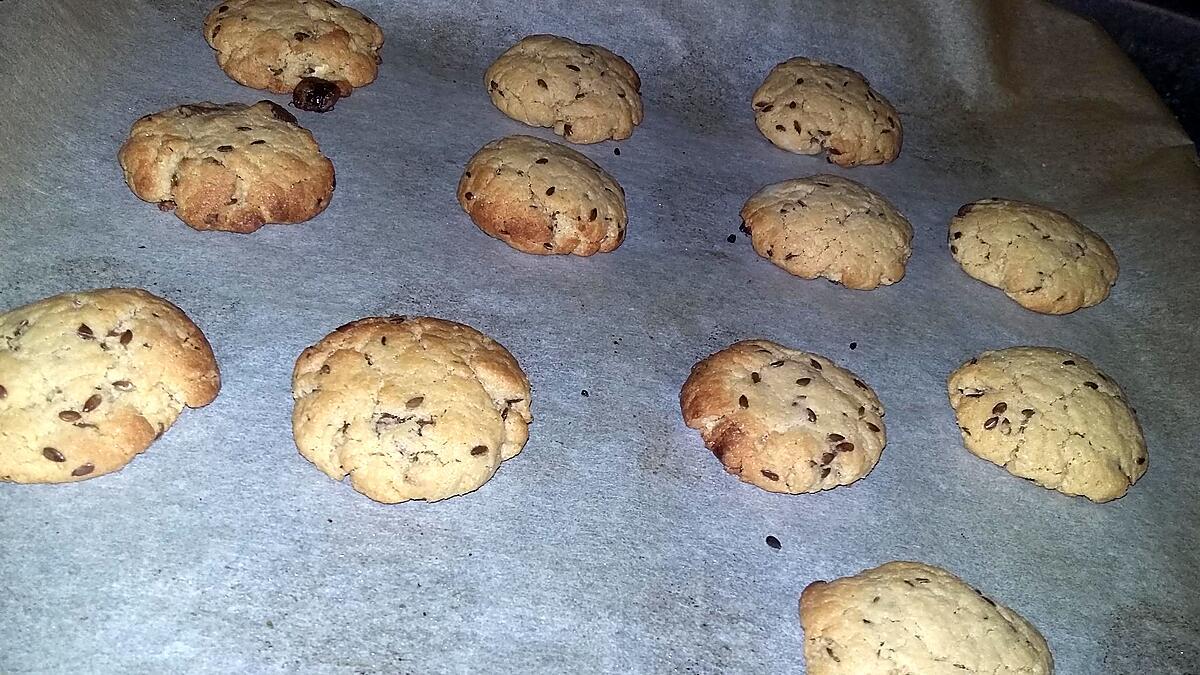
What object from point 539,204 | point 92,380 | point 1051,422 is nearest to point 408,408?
point 92,380

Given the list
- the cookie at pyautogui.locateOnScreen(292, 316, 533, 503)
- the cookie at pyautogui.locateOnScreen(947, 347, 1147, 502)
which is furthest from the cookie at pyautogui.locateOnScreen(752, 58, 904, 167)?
the cookie at pyautogui.locateOnScreen(292, 316, 533, 503)

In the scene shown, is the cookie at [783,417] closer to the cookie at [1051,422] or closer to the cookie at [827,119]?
the cookie at [1051,422]

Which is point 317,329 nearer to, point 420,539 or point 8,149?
point 420,539

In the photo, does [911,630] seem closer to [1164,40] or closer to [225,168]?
[225,168]

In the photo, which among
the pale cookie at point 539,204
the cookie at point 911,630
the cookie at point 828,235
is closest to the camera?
the cookie at point 911,630

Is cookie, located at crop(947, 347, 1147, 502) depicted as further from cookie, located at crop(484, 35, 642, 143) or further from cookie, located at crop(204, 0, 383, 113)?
cookie, located at crop(204, 0, 383, 113)

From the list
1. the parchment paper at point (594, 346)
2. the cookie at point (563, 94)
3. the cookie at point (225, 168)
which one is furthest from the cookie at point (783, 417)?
the cookie at point (225, 168)

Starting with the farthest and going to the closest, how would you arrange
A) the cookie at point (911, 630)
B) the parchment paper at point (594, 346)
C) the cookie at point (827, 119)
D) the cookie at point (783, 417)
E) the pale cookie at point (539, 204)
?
1. the cookie at point (827, 119)
2. the pale cookie at point (539, 204)
3. the cookie at point (783, 417)
4. the cookie at point (911, 630)
5. the parchment paper at point (594, 346)

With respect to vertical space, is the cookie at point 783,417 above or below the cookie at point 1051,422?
above
